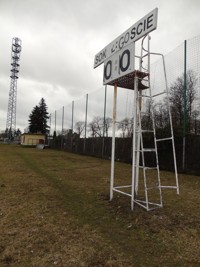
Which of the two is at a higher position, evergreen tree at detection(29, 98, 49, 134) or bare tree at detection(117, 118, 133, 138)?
evergreen tree at detection(29, 98, 49, 134)

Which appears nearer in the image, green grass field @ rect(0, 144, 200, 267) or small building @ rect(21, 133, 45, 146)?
green grass field @ rect(0, 144, 200, 267)

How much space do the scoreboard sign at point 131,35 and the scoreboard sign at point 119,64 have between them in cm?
13

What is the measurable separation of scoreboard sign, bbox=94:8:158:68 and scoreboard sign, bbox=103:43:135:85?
0.44ft

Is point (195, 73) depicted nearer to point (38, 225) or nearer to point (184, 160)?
point (184, 160)

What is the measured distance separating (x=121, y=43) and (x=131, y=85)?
85cm

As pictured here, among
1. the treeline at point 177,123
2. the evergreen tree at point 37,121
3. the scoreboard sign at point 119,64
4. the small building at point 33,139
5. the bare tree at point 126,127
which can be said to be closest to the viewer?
the scoreboard sign at point 119,64

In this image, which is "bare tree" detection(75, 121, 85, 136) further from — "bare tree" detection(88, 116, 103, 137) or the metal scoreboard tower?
the metal scoreboard tower

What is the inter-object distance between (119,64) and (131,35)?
533mm

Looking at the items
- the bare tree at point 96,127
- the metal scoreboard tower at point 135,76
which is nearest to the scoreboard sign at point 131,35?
the metal scoreboard tower at point 135,76

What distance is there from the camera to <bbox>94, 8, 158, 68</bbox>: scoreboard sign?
4031mm

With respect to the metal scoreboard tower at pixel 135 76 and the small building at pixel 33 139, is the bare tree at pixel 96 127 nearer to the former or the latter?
the metal scoreboard tower at pixel 135 76

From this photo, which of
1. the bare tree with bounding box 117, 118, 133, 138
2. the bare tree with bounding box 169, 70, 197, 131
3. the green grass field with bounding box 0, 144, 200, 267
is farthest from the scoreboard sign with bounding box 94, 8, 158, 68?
the bare tree with bounding box 117, 118, 133, 138

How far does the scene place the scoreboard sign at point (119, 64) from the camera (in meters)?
4.30

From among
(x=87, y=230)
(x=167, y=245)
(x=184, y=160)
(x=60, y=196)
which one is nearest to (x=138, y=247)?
(x=167, y=245)
